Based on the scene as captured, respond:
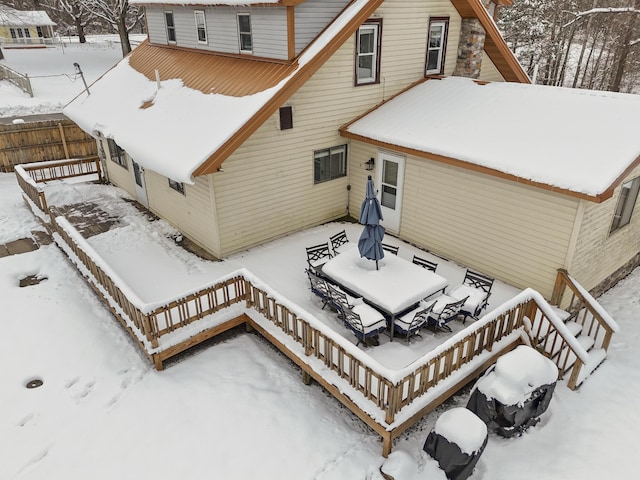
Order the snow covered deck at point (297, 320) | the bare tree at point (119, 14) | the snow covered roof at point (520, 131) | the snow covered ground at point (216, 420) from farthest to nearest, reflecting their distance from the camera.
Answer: the bare tree at point (119, 14) < the snow covered roof at point (520, 131) < the snow covered deck at point (297, 320) < the snow covered ground at point (216, 420)

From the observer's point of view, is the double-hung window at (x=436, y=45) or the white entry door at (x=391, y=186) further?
the double-hung window at (x=436, y=45)

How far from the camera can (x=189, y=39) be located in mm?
14492

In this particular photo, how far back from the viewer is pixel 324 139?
39.5 ft

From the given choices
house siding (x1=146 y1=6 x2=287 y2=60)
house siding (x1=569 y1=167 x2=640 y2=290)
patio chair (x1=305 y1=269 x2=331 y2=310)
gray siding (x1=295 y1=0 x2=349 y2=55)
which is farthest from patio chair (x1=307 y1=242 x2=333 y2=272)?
house siding (x1=569 y1=167 x2=640 y2=290)

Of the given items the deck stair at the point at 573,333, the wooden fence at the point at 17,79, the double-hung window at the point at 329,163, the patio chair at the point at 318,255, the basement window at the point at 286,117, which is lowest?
the deck stair at the point at 573,333

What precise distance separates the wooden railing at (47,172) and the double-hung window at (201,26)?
6.34 metres

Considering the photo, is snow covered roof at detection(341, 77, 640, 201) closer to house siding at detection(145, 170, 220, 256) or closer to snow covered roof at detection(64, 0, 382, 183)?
snow covered roof at detection(64, 0, 382, 183)

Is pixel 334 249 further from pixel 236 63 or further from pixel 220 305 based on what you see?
pixel 236 63

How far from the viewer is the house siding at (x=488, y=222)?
9.05 meters

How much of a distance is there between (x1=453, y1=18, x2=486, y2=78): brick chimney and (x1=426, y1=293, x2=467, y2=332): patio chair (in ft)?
29.7

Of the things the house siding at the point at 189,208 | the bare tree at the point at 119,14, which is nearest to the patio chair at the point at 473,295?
the house siding at the point at 189,208

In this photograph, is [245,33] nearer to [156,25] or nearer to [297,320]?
[156,25]

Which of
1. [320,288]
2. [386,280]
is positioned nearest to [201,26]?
[320,288]

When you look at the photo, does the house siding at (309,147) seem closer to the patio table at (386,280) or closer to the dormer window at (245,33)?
the dormer window at (245,33)
